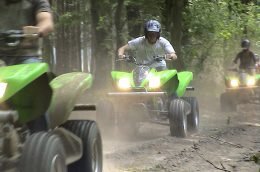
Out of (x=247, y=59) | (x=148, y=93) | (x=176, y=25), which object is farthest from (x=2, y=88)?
(x=247, y=59)

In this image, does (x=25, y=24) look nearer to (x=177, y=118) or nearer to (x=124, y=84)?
(x=124, y=84)

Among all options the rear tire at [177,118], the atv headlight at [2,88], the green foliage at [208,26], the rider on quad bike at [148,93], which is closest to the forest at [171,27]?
the green foliage at [208,26]

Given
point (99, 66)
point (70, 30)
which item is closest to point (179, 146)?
point (99, 66)

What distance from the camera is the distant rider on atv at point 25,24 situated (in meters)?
4.24

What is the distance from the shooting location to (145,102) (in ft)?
30.2

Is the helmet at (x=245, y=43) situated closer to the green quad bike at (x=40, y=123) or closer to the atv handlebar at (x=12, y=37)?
the green quad bike at (x=40, y=123)

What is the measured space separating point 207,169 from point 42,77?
2974 mm

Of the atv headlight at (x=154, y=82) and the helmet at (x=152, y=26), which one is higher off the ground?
the helmet at (x=152, y=26)

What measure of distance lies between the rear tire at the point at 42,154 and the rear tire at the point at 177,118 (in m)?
5.19

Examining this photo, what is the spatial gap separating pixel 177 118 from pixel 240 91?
634 cm

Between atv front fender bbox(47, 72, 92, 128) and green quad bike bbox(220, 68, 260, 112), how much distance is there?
10016mm

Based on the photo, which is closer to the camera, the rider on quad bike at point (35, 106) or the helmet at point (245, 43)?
the rider on quad bike at point (35, 106)

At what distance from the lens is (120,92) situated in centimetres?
910

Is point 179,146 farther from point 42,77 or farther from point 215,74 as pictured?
point 215,74
